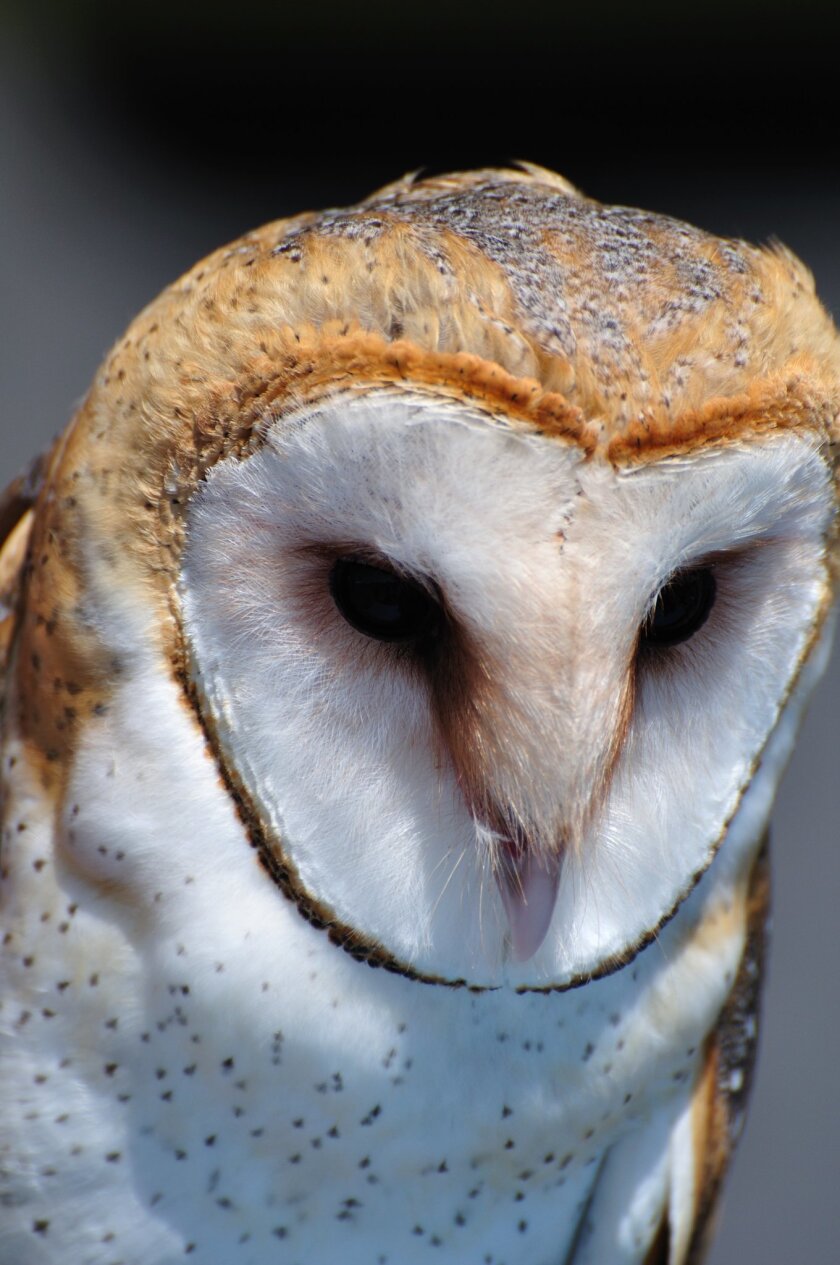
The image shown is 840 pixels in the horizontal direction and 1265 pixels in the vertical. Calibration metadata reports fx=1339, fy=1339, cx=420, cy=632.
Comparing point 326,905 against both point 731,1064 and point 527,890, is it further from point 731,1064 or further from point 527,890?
point 731,1064

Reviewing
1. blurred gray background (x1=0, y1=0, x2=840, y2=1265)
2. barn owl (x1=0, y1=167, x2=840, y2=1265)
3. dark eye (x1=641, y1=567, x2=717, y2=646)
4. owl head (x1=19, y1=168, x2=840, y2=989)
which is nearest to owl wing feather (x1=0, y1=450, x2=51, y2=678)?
barn owl (x1=0, y1=167, x2=840, y2=1265)

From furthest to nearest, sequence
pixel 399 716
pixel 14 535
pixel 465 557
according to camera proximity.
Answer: pixel 14 535
pixel 399 716
pixel 465 557

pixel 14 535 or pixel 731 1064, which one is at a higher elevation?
pixel 14 535

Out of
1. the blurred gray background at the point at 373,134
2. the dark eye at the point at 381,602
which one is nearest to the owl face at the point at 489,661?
the dark eye at the point at 381,602

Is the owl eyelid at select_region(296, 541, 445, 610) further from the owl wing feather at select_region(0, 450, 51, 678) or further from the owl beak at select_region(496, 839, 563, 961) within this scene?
the owl wing feather at select_region(0, 450, 51, 678)

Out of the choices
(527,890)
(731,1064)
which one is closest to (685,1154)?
(731,1064)

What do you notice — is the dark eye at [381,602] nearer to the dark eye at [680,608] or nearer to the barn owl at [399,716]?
the barn owl at [399,716]
